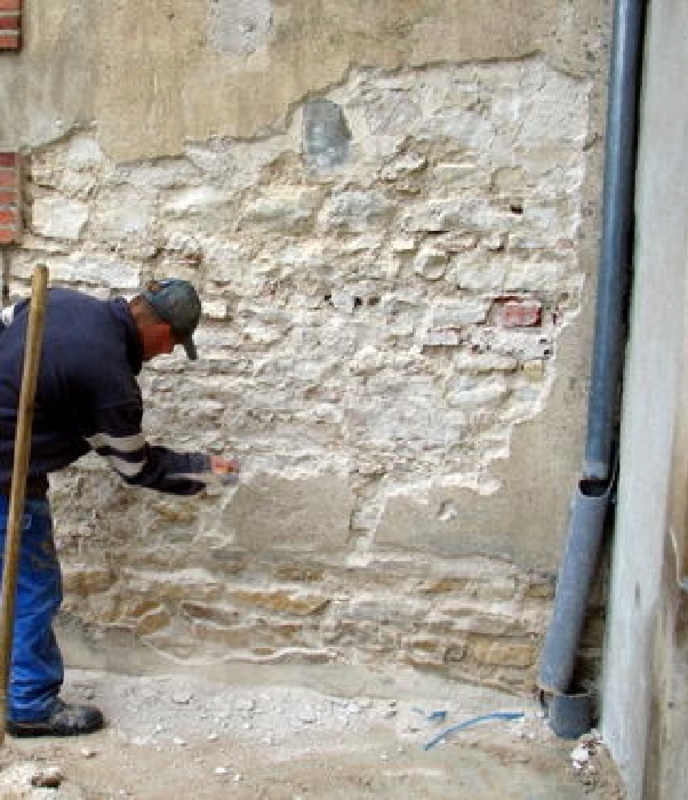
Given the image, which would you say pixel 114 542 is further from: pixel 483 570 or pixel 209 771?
pixel 483 570

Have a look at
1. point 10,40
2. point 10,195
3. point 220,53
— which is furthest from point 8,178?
point 220,53

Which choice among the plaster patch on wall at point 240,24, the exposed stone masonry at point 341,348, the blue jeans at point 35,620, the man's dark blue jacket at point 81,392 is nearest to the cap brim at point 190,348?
the man's dark blue jacket at point 81,392

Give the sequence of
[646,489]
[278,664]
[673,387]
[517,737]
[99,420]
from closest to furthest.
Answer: [673,387] < [646,489] < [99,420] < [517,737] < [278,664]

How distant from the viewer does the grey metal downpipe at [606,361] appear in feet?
12.6

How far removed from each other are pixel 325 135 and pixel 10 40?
1223 millimetres

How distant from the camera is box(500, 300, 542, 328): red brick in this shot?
4141 mm

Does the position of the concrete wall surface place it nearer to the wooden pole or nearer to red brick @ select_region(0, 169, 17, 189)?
the wooden pole

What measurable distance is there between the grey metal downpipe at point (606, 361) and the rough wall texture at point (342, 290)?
11 cm

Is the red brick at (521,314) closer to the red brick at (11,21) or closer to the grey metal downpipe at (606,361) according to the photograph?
the grey metal downpipe at (606,361)

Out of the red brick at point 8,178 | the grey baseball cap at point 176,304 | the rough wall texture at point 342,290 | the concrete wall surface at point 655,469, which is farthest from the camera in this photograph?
the red brick at point 8,178

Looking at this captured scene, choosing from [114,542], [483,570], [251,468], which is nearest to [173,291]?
[251,468]

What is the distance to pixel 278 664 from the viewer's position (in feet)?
14.8

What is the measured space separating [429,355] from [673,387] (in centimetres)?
119

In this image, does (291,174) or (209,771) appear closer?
(209,771)
